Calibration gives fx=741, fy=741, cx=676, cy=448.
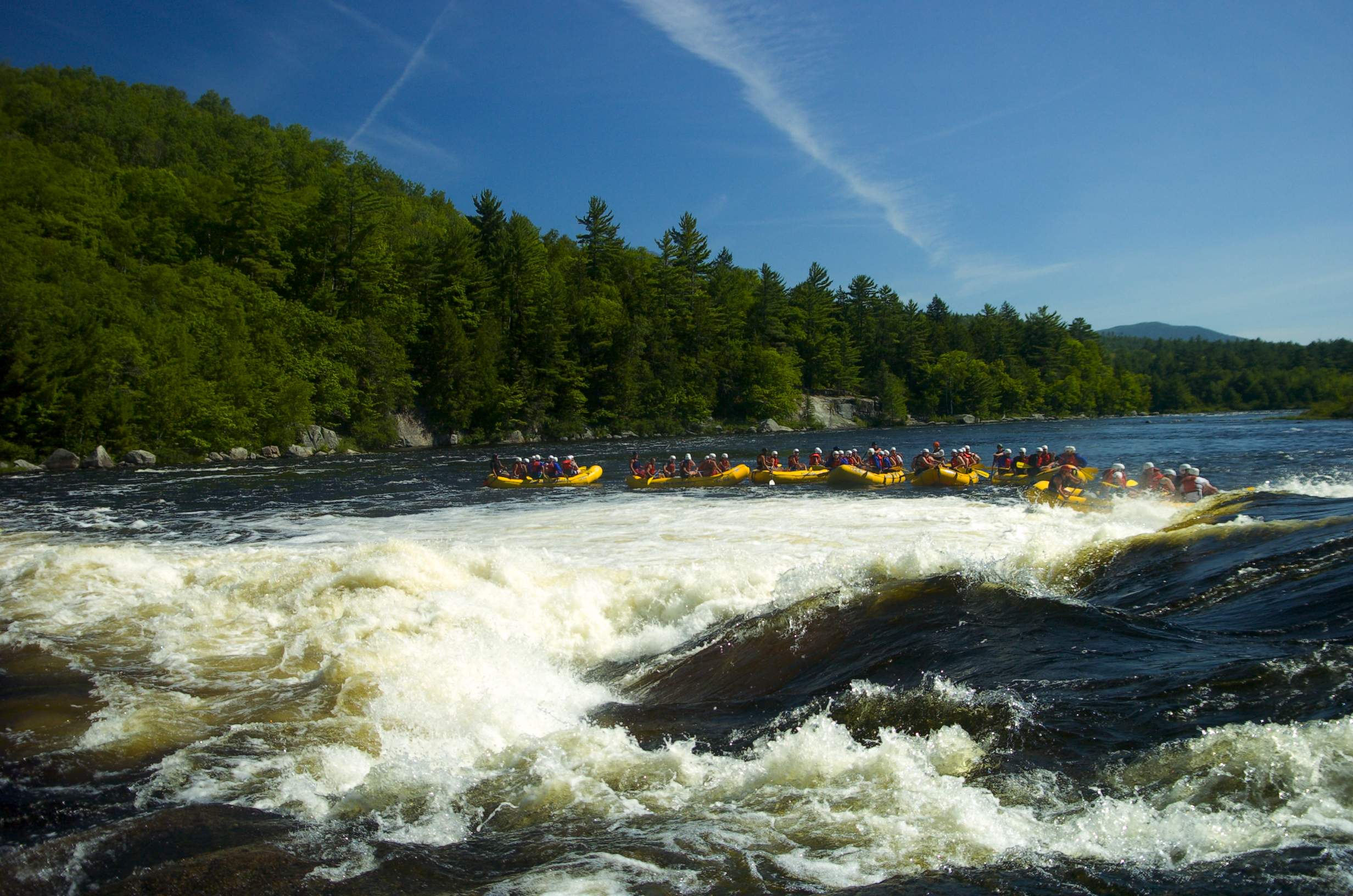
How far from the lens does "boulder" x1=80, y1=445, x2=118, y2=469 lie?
93.2ft

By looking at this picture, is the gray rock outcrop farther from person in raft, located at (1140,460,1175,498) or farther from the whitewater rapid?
the whitewater rapid

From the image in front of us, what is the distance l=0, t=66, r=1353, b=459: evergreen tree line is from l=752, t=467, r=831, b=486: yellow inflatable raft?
2545 cm

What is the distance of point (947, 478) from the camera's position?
20422 mm

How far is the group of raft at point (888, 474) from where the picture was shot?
15.6 meters

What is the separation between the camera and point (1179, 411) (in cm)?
10138

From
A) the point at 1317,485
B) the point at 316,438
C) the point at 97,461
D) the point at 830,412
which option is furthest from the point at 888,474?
the point at 830,412

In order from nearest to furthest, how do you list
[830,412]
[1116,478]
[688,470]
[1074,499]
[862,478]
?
[1074,499], [1116,478], [862,478], [688,470], [830,412]

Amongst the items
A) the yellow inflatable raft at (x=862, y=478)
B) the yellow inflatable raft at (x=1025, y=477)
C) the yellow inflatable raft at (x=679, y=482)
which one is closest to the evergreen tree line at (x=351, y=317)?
the yellow inflatable raft at (x=679, y=482)

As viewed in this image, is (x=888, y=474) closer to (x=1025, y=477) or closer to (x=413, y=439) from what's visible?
(x=1025, y=477)

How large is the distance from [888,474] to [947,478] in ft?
6.28

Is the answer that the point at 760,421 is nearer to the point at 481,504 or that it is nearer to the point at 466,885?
the point at 481,504

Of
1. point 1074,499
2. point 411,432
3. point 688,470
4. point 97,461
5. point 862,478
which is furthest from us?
point 411,432

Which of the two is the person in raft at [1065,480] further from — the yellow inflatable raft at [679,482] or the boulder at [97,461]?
the boulder at [97,461]

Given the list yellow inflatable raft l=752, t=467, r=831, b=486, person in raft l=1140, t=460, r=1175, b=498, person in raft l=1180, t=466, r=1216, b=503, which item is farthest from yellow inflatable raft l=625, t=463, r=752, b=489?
person in raft l=1180, t=466, r=1216, b=503
